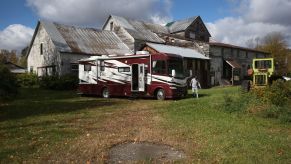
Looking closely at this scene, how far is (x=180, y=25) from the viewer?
56.2 metres

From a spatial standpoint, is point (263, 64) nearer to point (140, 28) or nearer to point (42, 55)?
point (42, 55)

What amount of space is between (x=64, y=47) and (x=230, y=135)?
28.1 metres

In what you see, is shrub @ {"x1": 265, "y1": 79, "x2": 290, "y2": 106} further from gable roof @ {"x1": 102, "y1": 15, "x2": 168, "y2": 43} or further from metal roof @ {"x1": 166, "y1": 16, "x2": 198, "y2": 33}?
metal roof @ {"x1": 166, "y1": 16, "x2": 198, "y2": 33}

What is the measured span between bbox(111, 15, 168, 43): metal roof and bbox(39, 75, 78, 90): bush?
41.6ft

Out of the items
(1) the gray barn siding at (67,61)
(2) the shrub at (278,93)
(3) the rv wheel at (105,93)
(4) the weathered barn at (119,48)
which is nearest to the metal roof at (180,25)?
(4) the weathered barn at (119,48)

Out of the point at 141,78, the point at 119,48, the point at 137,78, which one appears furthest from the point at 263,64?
the point at 119,48

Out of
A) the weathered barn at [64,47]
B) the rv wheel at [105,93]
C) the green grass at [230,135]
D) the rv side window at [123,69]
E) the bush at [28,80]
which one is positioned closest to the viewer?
the green grass at [230,135]

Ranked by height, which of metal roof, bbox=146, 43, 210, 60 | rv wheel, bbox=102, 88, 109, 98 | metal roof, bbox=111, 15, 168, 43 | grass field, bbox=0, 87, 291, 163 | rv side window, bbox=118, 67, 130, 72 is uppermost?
metal roof, bbox=111, 15, 168, 43

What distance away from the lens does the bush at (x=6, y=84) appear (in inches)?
866

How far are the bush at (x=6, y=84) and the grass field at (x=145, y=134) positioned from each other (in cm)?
647

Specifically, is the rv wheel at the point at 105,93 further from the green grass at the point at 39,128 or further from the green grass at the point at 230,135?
the green grass at the point at 230,135

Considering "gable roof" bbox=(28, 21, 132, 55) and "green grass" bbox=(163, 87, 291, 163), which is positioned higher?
"gable roof" bbox=(28, 21, 132, 55)

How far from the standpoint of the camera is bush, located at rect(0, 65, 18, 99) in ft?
72.2

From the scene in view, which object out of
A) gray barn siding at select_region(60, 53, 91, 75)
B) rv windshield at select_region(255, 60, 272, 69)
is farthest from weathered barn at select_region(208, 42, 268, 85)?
rv windshield at select_region(255, 60, 272, 69)
